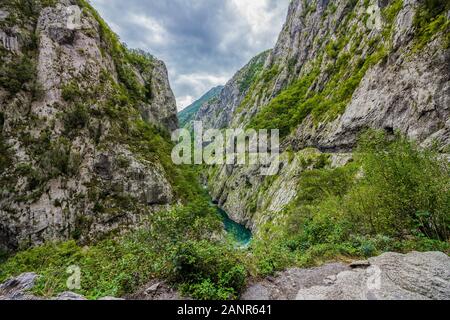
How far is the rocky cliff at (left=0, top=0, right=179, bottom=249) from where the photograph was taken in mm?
27109

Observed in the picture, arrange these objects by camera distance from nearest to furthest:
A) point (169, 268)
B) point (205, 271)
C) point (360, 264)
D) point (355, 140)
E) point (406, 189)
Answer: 1. point (205, 271)
2. point (169, 268)
3. point (360, 264)
4. point (406, 189)
5. point (355, 140)

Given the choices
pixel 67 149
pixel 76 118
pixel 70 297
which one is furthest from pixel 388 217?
pixel 76 118

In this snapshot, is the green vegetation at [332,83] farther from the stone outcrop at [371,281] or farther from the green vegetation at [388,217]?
the stone outcrop at [371,281]

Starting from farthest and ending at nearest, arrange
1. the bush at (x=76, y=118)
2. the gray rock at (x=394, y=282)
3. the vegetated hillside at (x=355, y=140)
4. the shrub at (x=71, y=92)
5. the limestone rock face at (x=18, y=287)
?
1. the shrub at (x=71, y=92)
2. the bush at (x=76, y=118)
3. the vegetated hillside at (x=355, y=140)
4. the limestone rock face at (x=18, y=287)
5. the gray rock at (x=394, y=282)

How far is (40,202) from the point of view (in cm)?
2722

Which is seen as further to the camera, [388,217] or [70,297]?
[388,217]

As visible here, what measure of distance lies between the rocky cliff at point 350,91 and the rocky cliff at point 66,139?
75.2 ft

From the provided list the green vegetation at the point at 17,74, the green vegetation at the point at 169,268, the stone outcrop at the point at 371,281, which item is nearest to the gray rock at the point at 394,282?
the stone outcrop at the point at 371,281

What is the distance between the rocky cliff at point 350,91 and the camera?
25766 mm

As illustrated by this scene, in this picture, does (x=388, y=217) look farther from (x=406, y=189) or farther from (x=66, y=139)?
(x=66, y=139)

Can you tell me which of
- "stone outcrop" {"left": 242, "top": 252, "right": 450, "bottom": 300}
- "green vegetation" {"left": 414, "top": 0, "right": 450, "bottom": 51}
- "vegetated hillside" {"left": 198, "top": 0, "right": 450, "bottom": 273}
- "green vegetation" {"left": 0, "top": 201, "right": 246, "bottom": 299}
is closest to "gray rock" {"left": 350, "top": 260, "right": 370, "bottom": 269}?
"stone outcrop" {"left": 242, "top": 252, "right": 450, "bottom": 300}

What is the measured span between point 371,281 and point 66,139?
117 ft

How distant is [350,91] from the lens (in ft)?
132

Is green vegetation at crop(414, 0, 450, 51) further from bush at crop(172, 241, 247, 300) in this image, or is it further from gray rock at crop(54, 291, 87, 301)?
gray rock at crop(54, 291, 87, 301)
